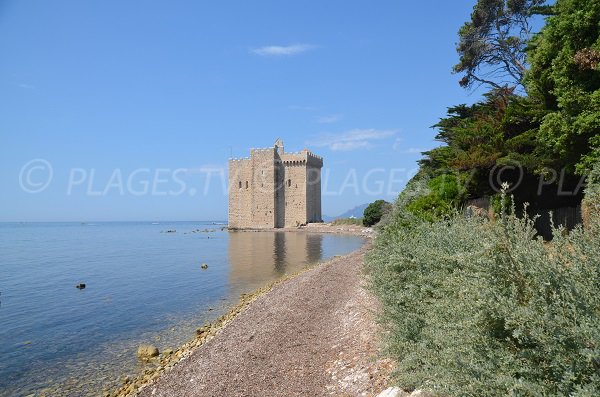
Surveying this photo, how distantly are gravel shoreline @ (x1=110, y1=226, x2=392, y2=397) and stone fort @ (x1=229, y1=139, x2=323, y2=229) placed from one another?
44.6m

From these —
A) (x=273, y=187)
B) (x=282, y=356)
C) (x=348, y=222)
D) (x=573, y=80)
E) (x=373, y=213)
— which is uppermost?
(x=273, y=187)

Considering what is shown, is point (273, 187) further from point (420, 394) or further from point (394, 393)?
point (420, 394)

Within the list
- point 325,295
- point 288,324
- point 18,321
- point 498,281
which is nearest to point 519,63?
point 325,295

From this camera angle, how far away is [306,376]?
6414 mm

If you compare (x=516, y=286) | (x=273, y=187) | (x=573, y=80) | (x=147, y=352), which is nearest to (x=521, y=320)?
(x=516, y=286)

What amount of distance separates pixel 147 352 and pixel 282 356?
3.72m

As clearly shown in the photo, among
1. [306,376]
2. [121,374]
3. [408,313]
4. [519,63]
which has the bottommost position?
[121,374]

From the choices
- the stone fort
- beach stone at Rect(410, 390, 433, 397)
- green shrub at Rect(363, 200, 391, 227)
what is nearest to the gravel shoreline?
beach stone at Rect(410, 390, 433, 397)

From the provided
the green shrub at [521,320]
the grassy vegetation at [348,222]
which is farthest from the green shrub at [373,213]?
the green shrub at [521,320]

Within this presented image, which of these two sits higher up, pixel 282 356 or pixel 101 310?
pixel 282 356

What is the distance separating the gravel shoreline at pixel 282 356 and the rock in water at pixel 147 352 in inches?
13.6

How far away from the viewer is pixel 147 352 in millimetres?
9430

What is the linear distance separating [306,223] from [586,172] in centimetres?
4801

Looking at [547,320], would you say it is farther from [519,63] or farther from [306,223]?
[306,223]
